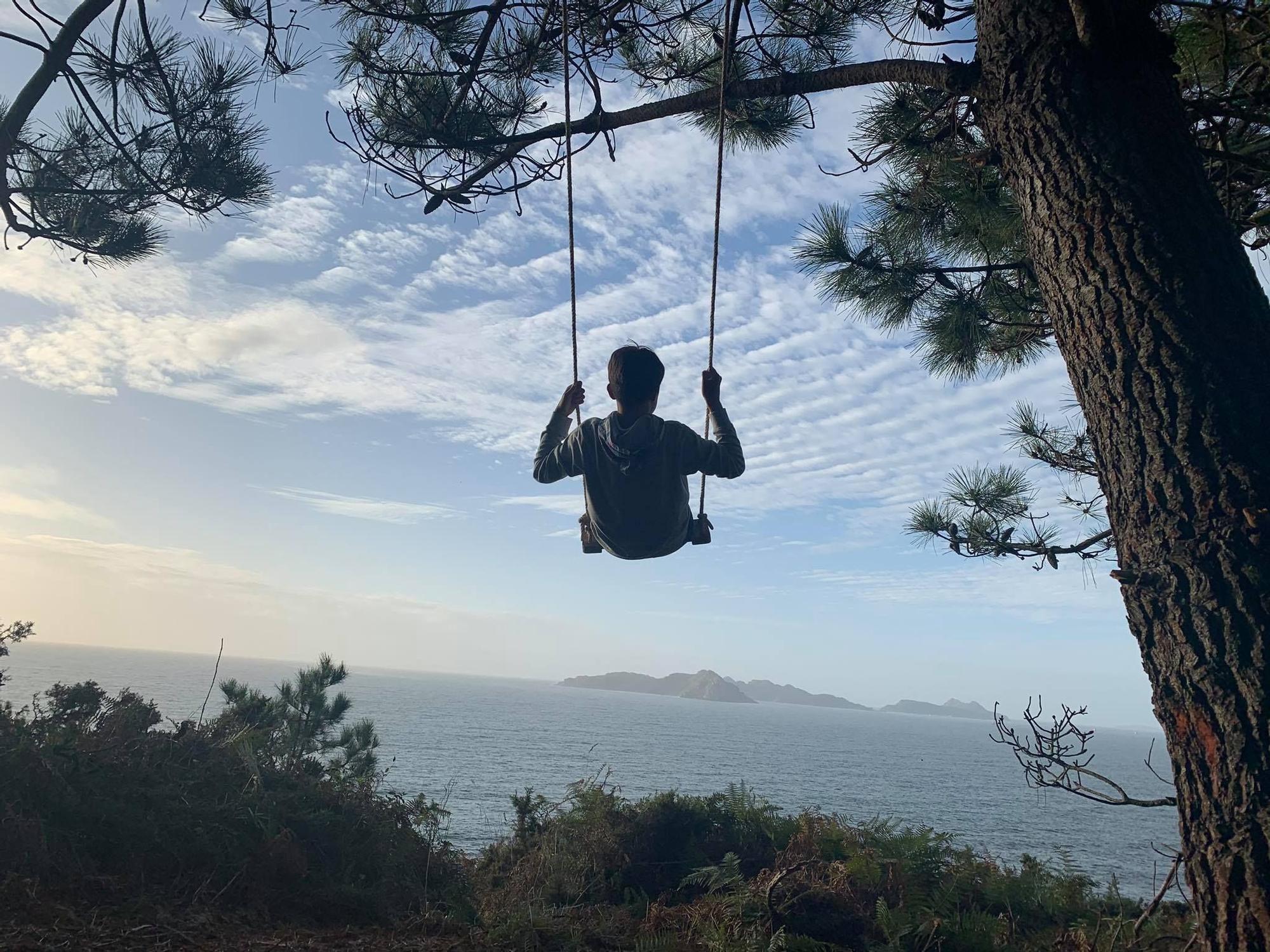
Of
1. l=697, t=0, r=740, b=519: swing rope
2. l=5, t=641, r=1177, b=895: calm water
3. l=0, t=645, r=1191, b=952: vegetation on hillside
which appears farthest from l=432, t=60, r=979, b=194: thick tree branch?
l=5, t=641, r=1177, b=895: calm water

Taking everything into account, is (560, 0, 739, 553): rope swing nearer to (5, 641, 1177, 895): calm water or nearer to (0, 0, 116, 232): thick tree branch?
(0, 0, 116, 232): thick tree branch

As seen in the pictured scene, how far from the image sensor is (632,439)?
3.81m

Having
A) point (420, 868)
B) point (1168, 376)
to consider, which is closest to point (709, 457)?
point (1168, 376)

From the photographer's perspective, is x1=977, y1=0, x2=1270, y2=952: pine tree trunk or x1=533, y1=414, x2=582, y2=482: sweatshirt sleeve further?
x1=533, y1=414, x2=582, y2=482: sweatshirt sleeve

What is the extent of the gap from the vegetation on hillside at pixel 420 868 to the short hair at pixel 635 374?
303 centimetres

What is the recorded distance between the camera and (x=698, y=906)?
5859 mm

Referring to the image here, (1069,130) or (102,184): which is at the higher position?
(102,184)

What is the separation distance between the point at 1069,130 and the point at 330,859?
677 cm

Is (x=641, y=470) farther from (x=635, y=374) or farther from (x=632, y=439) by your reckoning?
(x=635, y=374)

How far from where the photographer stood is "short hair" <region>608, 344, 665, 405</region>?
12.8 ft

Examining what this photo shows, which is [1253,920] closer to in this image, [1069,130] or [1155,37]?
[1069,130]

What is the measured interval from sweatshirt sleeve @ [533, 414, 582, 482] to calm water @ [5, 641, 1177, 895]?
248 inches

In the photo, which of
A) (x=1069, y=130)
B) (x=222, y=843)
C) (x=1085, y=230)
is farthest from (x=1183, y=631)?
(x=222, y=843)

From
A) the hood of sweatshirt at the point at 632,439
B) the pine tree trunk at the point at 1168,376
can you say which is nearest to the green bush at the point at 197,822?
the hood of sweatshirt at the point at 632,439
